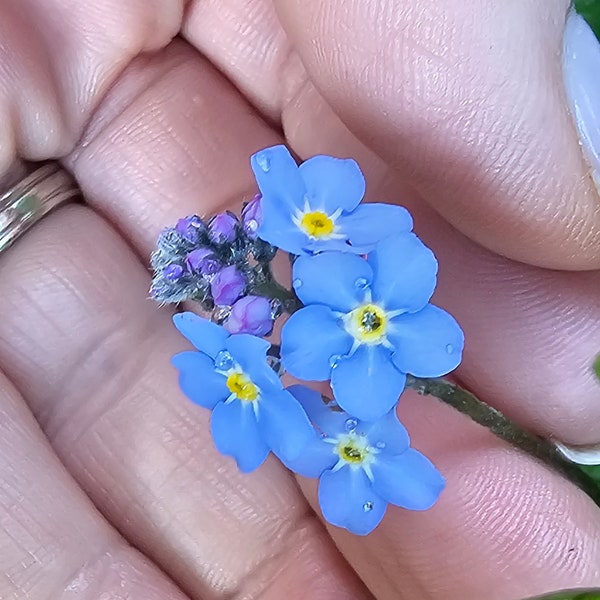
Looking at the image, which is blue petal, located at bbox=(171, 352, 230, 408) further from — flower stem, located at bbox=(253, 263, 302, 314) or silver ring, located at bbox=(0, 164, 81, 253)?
silver ring, located at bbox=(0, 164, 81, 253)

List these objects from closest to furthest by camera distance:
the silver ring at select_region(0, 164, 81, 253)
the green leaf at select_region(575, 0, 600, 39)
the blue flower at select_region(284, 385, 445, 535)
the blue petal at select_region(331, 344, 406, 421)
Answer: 1. the blue petal at select_region(331, 344, 406, 421)
2. the blue flower at select_region(284, 385, 445, 535)
3. the green leaf at select_region(575, 0, 600, 39)
4. the silver ring at select_region(0, 164, 81, 253)

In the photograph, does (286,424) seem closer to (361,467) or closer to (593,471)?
(361,467)

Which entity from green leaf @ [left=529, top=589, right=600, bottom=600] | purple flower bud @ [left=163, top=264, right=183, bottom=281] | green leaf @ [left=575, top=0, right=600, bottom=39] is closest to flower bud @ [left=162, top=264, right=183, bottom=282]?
purple flower bud @ [left=163, top=264, right=183, bottom=281]

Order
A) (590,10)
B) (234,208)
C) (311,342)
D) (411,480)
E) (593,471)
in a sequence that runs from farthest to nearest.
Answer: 1. (234,208)
2. (593,471)
3. (590,10)
4. (411,480)
5. (311,342)

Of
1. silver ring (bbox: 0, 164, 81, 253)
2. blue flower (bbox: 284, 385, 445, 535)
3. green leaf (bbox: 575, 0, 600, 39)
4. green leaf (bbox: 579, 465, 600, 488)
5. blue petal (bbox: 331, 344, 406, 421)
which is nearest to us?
blue petal (bbox: 331, 344, 406, 421)

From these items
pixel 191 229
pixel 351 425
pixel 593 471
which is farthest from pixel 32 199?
pixel 593 471

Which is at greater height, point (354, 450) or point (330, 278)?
point (330, 278)
